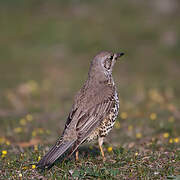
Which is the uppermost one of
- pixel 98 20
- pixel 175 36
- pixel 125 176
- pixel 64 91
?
pixel 98 20

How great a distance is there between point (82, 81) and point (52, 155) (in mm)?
11221

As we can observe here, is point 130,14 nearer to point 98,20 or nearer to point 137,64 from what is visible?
point 98,20

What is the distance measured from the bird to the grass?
0.42 m

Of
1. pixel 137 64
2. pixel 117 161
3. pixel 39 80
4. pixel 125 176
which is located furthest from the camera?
pixel 137 64

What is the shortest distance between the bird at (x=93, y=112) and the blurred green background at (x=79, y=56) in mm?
3224

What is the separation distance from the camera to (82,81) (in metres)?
18.4

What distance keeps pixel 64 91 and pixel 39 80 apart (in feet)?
5.74

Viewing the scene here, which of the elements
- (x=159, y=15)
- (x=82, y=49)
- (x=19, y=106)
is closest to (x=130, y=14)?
(x=159, y=15)

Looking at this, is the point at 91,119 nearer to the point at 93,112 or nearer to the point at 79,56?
the point at 93,112

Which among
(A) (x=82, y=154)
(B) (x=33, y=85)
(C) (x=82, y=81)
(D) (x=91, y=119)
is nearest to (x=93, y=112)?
(D) (x=91, y=119)

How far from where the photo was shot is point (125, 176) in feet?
23.7

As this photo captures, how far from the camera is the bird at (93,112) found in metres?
7.78

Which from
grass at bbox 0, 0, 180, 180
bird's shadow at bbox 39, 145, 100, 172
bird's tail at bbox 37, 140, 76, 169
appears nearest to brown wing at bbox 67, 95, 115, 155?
bird's tail at bbox 37, 140, 76, 169

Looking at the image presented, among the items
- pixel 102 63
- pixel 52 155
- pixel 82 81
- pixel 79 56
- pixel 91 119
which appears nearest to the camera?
pixel 52 155
